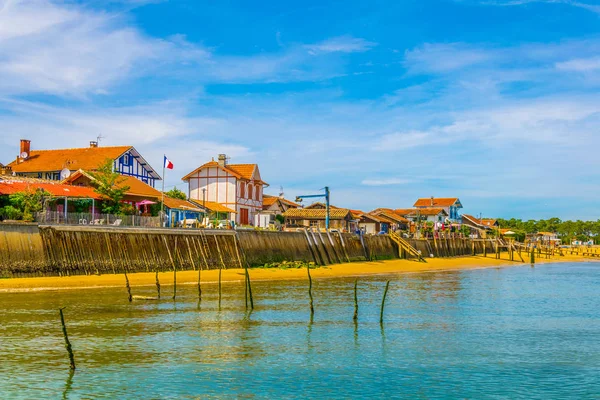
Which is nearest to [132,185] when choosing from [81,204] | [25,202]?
[81,204]

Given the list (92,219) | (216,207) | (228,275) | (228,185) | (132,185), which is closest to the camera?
(92,219)

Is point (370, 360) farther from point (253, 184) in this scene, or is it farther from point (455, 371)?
point (253, 184)

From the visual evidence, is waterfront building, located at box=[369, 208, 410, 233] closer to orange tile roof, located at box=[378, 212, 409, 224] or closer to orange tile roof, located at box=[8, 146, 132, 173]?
orange tile roof, located at box=[378, 212, 409, 224]

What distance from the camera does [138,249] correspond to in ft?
147

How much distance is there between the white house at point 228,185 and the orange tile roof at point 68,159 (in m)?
14.4

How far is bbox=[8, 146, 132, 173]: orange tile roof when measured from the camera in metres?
67.1

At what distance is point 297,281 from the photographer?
50.8 meters

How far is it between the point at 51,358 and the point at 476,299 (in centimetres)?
2867

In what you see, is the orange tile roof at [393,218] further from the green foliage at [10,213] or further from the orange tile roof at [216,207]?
the green foliage at [10,213]

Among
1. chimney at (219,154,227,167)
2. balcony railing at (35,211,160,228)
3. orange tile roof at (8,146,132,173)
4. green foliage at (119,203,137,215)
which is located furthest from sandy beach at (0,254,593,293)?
chimney at (219,154,227,167)

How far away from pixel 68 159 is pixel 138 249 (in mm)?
29009

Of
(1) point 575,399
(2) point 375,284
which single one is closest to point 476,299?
(2) point 375,284

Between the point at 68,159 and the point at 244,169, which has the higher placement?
the point at 244,169

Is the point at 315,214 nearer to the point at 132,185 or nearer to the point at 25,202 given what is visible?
the point at 132,185
